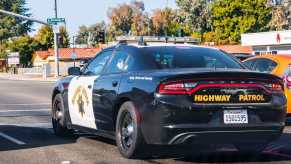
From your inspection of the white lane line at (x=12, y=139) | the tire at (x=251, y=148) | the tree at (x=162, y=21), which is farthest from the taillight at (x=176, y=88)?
the tree at (x=162, y=21)

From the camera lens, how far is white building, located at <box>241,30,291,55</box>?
58594mm

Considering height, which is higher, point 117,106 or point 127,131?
point 117,106

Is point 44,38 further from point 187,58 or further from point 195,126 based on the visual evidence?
point 195,126

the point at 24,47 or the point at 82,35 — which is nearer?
the point at 24,47

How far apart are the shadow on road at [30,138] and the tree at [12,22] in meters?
115

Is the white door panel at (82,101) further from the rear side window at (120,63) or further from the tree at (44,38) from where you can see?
the tree at (44,38)

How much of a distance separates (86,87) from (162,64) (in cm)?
170

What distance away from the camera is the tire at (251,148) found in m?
8.27

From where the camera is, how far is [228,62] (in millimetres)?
9086

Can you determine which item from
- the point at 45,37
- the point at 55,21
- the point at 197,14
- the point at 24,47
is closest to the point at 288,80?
Answer: the point at 55,21

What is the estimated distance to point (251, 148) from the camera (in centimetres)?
846

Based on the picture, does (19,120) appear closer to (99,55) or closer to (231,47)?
(99,55)

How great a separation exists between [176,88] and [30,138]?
412 centimetres

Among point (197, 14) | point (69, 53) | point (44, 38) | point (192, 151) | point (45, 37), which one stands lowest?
point (69, 53)
